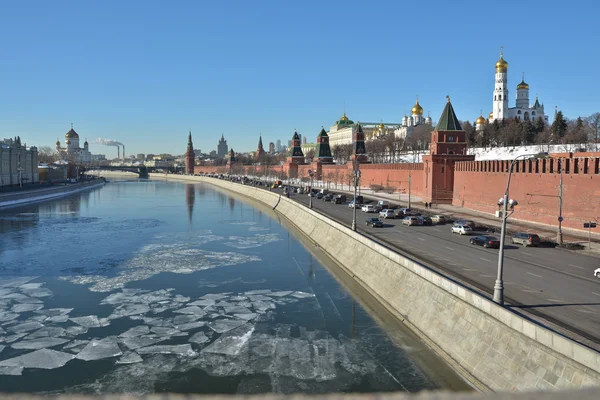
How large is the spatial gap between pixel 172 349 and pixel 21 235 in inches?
1253

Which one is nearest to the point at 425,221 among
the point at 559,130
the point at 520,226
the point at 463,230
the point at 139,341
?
the point at 463,230

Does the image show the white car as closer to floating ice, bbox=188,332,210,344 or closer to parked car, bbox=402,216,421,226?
parked car, bbox=402,216,421,226

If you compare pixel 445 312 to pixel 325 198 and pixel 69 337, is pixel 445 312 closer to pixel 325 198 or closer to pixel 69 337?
pixel 69 337

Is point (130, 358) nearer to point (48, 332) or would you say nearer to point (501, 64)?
point (48, 332)

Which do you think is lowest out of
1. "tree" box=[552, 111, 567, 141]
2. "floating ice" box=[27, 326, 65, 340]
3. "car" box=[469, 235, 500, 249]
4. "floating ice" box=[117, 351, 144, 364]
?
"floating ice" box=[117, 351, 144, 364]

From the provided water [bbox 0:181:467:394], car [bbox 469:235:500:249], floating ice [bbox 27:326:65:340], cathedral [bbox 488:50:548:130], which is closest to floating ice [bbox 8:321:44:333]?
water [bbox 0:181:467:394]

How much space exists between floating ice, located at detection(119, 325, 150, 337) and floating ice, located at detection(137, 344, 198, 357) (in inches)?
58.6

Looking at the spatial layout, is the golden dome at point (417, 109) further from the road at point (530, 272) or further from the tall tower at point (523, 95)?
the road at point (530, 272)

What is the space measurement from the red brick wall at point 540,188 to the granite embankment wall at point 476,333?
51.3 feet

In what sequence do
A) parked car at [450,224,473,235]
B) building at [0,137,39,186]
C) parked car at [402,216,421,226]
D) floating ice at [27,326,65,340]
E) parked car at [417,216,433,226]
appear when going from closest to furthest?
floating ice at [27,326,65,340] < parked car at [450,224,473,235] < parked car at [402,216,421,226] < parked car at [417,216,433,226] < building at [0,137,39,186]

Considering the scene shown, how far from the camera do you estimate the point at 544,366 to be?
12000mm

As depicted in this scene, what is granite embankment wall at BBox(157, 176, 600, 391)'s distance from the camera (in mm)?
11531

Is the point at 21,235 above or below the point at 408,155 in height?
below

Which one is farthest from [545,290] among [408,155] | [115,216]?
[408,155]
